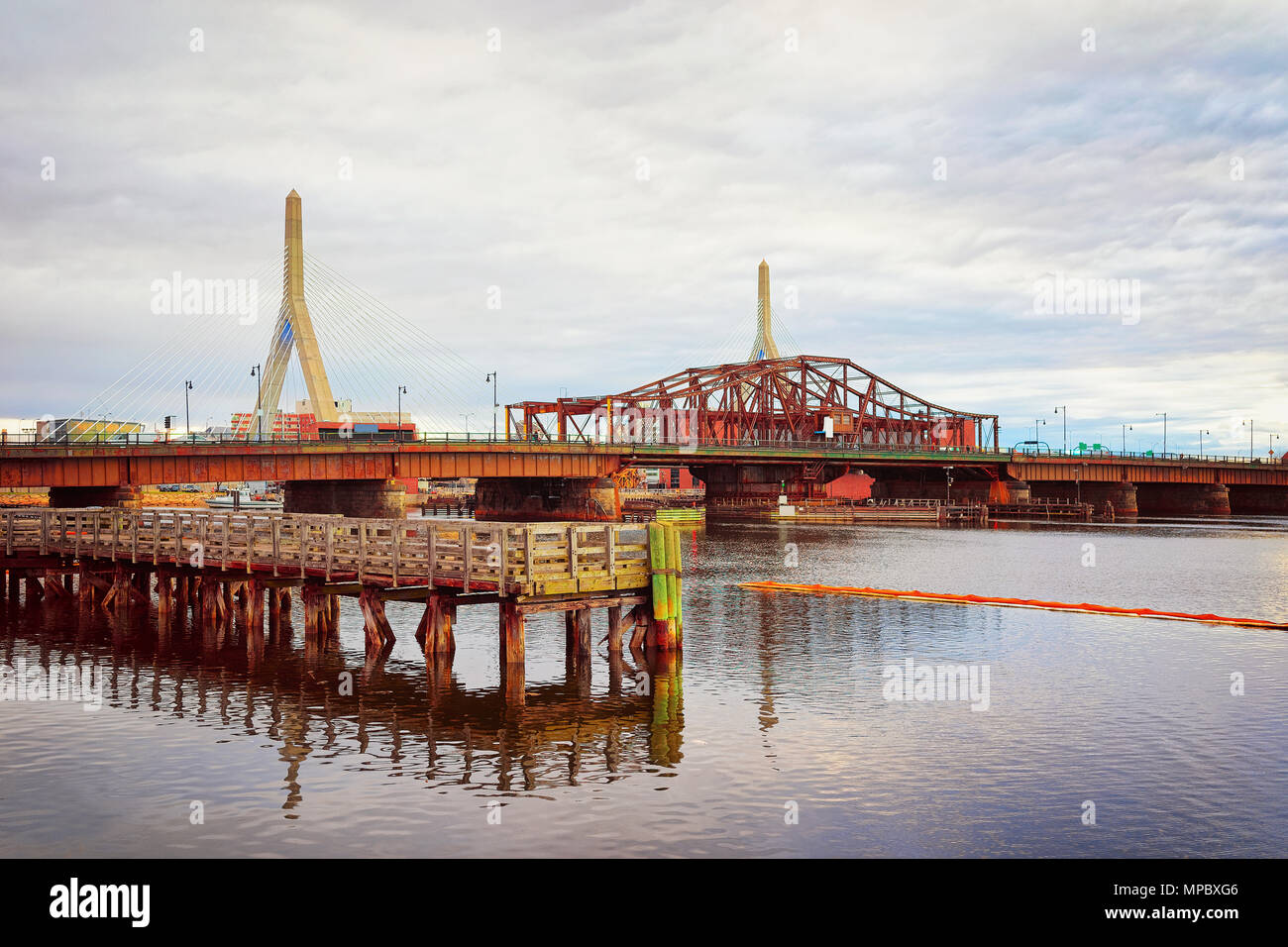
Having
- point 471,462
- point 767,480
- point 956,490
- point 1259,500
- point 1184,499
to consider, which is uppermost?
point 471,462

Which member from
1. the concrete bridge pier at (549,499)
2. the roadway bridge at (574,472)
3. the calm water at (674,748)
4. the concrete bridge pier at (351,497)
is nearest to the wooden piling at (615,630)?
the calm water at (674,748)

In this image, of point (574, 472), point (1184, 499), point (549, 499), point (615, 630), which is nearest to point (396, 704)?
point (615, 630)

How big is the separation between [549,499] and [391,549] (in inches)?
3693

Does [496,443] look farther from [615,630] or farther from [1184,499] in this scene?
[1184,499]

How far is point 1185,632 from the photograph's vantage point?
37.0 meters

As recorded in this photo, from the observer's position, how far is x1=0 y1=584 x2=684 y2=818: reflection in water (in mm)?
20641

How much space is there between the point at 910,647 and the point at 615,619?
10612 mm

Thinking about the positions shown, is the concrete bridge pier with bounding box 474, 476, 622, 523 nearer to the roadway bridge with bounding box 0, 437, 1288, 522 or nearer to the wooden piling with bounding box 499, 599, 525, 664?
the roadway bridge with bounding box 0, 437, 1288, 522

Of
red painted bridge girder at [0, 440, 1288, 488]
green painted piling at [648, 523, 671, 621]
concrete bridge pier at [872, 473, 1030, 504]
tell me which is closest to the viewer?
green painted piling at [648, 523, 671, 621]

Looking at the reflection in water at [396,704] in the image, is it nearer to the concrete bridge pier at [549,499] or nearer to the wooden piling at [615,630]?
the wooden piling at [615,630]

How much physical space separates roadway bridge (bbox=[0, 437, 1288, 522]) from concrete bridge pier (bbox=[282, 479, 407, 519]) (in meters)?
0.13

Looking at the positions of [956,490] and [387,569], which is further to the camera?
[956,490]

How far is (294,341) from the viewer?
98.2 m

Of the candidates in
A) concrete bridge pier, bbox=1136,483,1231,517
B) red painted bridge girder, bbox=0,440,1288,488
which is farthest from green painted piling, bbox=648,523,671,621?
concrete bridge pier, bbox=1136,483,1231,517
